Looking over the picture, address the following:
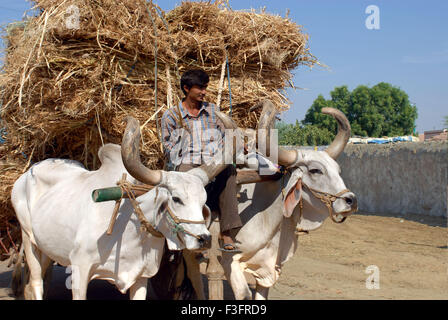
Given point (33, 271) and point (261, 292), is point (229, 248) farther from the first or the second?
point (33, 271)

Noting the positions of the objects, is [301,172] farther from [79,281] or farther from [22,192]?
[22,192]

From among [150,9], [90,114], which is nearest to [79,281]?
[90,114]

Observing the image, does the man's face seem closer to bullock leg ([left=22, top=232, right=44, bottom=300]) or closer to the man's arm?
the man's arm

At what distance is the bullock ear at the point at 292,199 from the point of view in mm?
4191

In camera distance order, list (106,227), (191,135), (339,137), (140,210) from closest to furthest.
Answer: (140,210) < (106,227) < (191,135) < (339,137)

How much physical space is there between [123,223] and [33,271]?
162cm

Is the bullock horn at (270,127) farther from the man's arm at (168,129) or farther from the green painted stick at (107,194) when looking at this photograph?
the green painted stick at (107,194)

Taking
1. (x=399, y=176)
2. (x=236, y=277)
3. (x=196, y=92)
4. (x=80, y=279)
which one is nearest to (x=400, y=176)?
(x=399, y=176)

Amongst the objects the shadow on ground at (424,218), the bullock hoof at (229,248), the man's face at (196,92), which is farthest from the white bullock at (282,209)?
the shadow on ground at (424,218)

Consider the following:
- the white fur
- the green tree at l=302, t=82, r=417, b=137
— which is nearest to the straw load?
the white fur

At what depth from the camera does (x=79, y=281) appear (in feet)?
12.1

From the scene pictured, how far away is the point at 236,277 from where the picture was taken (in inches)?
168
